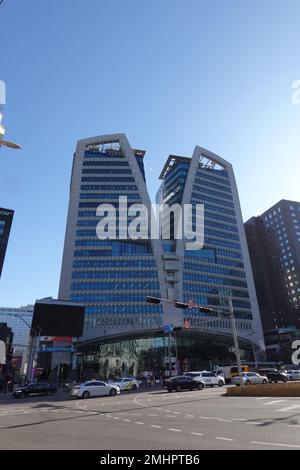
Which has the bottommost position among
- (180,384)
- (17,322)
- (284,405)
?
(284,405)

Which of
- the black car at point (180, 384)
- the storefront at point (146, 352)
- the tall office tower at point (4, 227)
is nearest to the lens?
the black car at point (180, 384)

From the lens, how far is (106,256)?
11294 cm

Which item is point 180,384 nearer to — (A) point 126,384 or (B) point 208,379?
(B) point 208,379

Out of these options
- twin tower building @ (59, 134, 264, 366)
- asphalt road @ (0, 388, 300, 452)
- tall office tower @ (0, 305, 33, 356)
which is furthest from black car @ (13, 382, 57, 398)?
tall office tower @ (0, 305, 33, 356)

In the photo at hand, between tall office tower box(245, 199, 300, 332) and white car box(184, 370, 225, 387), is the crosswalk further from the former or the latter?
tall office tower box(245, 199, 300, 332)

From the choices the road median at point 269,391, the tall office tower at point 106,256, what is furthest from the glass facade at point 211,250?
the road median at point 269,391

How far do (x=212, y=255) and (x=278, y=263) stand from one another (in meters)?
55.1

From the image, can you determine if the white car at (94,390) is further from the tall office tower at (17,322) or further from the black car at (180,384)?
the tall office tower at (17,322)

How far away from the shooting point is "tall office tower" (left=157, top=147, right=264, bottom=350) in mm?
114438

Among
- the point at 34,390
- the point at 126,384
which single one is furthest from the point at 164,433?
the point at 126,384

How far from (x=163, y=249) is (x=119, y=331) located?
107 ft

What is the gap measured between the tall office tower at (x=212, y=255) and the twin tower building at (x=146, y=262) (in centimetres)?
37

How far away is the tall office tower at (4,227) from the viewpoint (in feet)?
367

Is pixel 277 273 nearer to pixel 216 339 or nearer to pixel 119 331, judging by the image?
pixel 216 339
